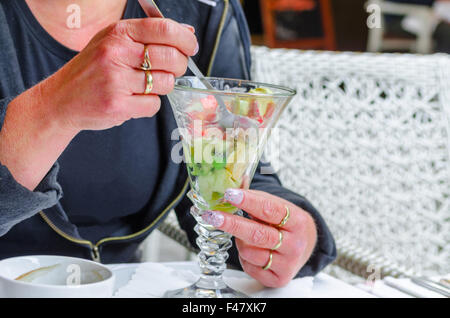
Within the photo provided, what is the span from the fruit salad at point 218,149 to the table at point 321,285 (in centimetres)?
20

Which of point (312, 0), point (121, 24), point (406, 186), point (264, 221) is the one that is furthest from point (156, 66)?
point (312, 0)

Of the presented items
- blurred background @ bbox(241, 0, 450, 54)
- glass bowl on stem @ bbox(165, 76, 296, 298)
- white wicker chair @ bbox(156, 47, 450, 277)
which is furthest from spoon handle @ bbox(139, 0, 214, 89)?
blurred background @ bbox(241, 0, 450, 54)

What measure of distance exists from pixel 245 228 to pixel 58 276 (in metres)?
0.26

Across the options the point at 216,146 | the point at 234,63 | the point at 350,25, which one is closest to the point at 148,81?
the point at 216,146

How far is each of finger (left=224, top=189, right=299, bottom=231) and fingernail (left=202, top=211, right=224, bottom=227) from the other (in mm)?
24

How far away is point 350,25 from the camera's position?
5.09 meters

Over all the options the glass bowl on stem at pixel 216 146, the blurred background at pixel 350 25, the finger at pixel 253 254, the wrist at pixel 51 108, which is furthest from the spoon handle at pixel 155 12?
the blurred background at pixel 350 25

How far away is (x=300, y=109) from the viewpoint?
1501mm

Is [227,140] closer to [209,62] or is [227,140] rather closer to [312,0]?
[209,62]

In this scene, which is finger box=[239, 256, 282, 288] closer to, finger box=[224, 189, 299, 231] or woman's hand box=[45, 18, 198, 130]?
finger box=[224, 189, 299, 231]

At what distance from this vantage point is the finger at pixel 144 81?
62 centimetres

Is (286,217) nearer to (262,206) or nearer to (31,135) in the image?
(262,206)

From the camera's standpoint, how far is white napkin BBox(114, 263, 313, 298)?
78cm
